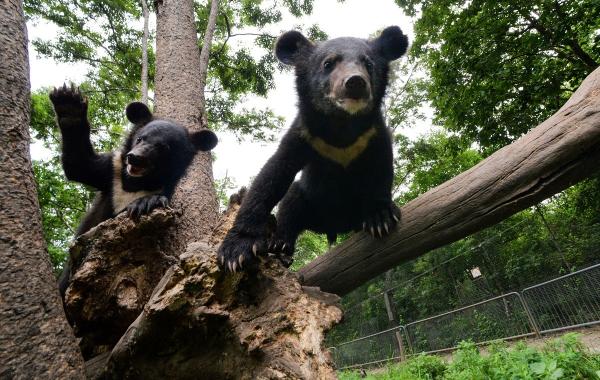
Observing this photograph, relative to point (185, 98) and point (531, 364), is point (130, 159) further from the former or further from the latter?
point (531, 364)

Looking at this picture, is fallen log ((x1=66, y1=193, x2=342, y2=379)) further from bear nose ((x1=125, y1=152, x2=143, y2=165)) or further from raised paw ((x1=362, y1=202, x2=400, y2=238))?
bear nose ((x1=125, y1=152, x2=143, y2=165))

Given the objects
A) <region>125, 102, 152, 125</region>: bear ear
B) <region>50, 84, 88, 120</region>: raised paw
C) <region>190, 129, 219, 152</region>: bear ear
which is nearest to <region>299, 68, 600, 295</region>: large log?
<region>190, 129, 219, 152</region>: bear ear

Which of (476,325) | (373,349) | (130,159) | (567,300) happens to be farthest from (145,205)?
(373,349)

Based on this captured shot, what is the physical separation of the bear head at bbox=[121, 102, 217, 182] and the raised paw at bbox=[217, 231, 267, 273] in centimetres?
148

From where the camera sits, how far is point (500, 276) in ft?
44.9

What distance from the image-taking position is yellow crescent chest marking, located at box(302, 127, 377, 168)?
3207 mm

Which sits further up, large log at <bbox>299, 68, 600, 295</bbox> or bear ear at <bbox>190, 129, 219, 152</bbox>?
bear ear at <bbox>190, 129, 219, 152</bbox>

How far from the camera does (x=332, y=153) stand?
3.28 metres

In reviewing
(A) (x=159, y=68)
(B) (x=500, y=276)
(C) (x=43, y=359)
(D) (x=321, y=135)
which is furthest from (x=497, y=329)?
(C) (x=43, y=359)

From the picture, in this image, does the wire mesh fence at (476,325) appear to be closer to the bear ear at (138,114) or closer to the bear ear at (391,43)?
the bear ear at (391,43)

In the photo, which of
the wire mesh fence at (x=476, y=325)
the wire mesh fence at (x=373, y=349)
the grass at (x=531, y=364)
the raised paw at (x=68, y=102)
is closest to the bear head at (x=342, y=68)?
the raised paw at (x=68, y=102)

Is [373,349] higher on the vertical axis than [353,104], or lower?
lower

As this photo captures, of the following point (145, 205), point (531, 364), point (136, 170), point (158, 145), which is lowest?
point (531, 364)

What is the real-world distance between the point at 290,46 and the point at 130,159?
1.80m
